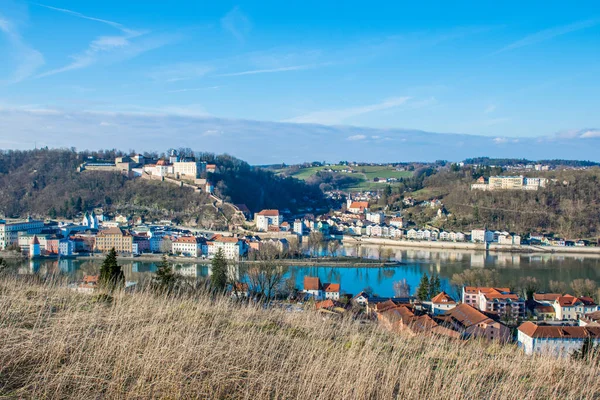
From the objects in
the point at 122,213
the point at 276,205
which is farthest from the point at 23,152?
the point at 276,205

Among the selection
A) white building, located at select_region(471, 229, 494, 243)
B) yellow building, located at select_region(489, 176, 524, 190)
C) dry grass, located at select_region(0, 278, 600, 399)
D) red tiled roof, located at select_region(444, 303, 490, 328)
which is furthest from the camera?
yellow building, located at select_region(489, 176, 524, 190)

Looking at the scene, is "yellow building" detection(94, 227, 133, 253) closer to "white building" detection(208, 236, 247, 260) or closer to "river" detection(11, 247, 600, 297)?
"river" detection(11, 247, 600, 297)

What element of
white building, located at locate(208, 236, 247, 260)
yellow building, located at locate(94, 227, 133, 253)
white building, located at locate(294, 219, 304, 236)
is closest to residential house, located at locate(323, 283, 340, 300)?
white building, located at locate(208, 236, 247, 260)

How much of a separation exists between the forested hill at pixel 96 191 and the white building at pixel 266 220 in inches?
80.2

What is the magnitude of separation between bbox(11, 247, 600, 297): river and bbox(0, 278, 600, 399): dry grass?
28.9ft

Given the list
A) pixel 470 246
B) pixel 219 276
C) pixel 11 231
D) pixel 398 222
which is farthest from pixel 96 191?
pixel 219 276

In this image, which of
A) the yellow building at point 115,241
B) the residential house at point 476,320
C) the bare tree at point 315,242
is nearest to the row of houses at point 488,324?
the residential house at point 476,320

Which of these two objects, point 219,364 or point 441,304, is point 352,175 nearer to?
point 441,304

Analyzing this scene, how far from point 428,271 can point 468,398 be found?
12.8 metres

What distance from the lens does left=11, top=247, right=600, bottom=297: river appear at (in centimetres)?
1204

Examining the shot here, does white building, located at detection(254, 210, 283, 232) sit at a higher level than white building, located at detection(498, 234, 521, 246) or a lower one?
higher

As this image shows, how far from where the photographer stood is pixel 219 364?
136 cm

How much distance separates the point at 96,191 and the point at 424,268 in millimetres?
16737

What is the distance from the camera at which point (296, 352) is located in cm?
157
